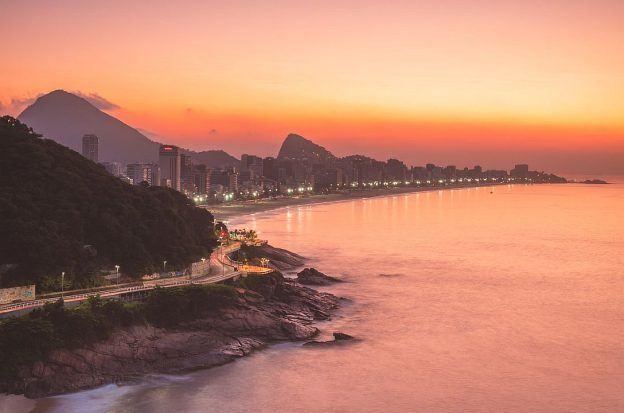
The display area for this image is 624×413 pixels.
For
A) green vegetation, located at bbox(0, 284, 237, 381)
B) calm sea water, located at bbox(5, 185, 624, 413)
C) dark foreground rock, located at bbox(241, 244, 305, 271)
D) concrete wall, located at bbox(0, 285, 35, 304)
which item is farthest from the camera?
dark foreground rock, located at bbox(241, 244, 305, 271)

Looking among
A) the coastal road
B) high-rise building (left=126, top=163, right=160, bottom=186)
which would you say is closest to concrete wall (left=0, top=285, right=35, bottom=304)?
the coastal road

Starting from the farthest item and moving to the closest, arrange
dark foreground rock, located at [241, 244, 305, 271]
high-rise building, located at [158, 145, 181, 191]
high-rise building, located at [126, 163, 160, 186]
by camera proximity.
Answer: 1. high-rise building, located at [126, 163, 160, 186]
2. high-rise building, located at [158, 145, 181, 191]
3. dark foreground rock, located at [241, 244, 305, 271]

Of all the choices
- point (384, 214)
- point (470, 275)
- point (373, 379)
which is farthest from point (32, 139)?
point (384, 214)

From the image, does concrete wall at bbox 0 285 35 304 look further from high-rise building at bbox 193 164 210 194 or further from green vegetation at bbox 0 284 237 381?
high-rise building at bbox 193 164 210 194

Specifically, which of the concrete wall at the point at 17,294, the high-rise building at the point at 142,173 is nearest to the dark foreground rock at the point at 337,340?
the concrete wall at the point at 17,294

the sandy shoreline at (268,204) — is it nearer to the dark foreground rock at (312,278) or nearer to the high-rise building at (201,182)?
the high-rise building at (201,182)

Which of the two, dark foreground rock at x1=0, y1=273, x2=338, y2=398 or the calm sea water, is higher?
dark foreground rock at x1=0, y1=273, x2=338, y2=398

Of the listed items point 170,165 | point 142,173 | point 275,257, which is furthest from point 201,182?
→ point 275,257

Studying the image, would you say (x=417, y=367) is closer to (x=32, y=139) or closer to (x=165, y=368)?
(x=165, y=368)
